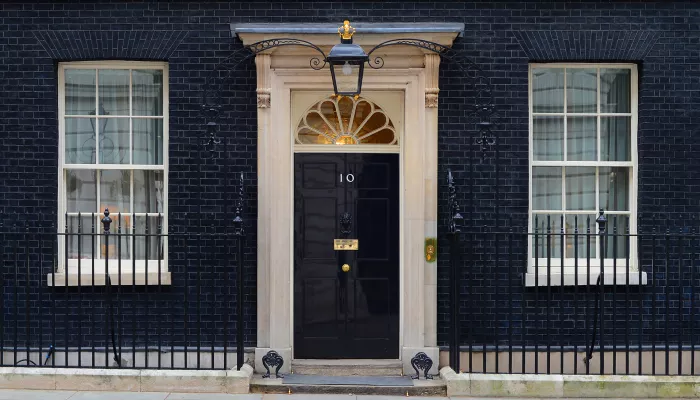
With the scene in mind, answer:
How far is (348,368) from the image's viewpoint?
371 inches

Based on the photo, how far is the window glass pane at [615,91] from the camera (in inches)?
384

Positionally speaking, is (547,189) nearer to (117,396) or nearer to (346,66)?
(346,66)

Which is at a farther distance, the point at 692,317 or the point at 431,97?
the point at 431,97

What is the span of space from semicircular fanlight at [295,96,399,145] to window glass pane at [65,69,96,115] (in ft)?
7.53

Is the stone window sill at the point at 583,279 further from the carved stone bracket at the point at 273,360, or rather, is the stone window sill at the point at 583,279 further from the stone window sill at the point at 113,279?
the stone window sill at the point at 113,279

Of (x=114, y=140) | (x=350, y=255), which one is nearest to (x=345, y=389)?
(x=350, y=255)

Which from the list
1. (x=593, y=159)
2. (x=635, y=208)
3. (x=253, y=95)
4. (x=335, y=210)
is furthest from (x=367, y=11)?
(x=635, y=208)

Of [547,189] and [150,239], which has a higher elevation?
[547,189]

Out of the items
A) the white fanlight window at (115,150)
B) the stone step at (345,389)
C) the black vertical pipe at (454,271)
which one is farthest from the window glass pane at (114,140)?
the black vertical pipe at (454,271)

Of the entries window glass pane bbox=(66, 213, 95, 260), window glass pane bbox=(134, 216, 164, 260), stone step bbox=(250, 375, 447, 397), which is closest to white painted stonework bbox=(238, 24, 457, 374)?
stone step bbox=(250, 375, 447, 397)

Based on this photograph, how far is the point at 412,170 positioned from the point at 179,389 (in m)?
3.22

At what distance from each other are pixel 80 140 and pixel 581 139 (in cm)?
548

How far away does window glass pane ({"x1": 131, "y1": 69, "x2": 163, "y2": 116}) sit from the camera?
31.9 ft

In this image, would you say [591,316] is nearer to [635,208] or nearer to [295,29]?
[635,208]
